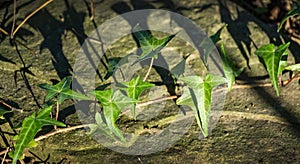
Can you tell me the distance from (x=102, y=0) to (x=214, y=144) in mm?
897

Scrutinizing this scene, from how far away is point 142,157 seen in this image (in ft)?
4.23

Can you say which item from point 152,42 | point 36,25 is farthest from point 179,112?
point 36,25

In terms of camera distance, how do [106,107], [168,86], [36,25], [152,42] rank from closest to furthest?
[106,107] < [152,42] < [168,86] < [36,25]

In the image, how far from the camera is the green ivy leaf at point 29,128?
3.84 ft

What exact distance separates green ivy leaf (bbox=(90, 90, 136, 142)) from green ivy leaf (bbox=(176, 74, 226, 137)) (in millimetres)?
187

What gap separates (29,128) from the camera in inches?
46.8

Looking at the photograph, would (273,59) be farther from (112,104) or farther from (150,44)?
(112,104)

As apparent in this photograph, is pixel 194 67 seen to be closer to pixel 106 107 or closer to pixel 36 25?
pixel 106 107

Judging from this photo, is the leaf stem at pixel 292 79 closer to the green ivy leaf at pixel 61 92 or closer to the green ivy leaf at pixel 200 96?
the green ivy leaf at pixel 200 96

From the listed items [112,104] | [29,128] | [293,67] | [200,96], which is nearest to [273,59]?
[293,67]

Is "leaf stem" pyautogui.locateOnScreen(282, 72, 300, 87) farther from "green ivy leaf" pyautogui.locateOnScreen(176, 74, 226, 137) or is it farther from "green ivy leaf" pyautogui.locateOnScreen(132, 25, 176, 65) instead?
"green ivy leaf" pyautogui.locateOnScreen(132, 25, 176, 65)

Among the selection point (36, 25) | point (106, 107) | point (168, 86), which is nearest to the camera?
point (106, 107)

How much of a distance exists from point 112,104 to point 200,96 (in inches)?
10.0

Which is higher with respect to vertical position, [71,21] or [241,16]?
[71,21]
